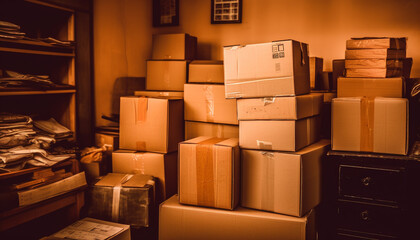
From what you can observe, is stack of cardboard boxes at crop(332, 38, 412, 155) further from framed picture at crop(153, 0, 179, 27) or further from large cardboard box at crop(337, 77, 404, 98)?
framed picture at crop(153, 0, 179, 27)

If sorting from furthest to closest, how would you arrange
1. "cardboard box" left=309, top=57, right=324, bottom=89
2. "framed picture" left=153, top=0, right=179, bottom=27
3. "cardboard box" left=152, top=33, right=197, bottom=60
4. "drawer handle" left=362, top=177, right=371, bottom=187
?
"framed picture" left=153, top=0, right=179, bottom=27, "cardboard box" left=152, top=33, right=197, bottom=60, "cardboard box" left=309, top=57, right=324, bottom=89, "drawer handle" left=362, top=177, right=371, bottom=187

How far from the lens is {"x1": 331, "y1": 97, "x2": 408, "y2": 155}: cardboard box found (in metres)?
2.05

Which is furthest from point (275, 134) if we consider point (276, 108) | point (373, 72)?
point (373, 72)

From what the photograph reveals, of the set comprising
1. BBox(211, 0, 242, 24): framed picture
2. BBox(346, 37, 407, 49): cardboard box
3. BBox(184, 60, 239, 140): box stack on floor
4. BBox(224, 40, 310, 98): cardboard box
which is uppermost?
BBox(211, 0, 242, 24): framed picture

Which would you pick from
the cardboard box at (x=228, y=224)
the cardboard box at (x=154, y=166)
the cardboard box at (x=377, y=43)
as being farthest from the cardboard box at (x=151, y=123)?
the cardboard box at (x=377, y=43)

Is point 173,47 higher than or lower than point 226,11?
lower

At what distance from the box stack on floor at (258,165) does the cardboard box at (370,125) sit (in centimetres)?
17

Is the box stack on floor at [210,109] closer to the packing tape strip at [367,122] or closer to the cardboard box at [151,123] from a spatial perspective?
the cardboard box at [151,123]

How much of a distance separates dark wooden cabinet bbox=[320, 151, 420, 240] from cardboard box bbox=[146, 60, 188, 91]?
1242mm

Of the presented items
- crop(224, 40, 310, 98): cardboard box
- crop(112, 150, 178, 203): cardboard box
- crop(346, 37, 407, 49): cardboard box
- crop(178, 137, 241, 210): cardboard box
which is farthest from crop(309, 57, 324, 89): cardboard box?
crop(112, 150, 178, 203): cardboard box

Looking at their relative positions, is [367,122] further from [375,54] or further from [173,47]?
[173,47]

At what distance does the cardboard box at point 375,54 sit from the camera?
Result: 87.9 inches

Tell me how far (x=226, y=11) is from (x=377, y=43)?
1388 mm

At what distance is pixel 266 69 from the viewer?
2023mm
